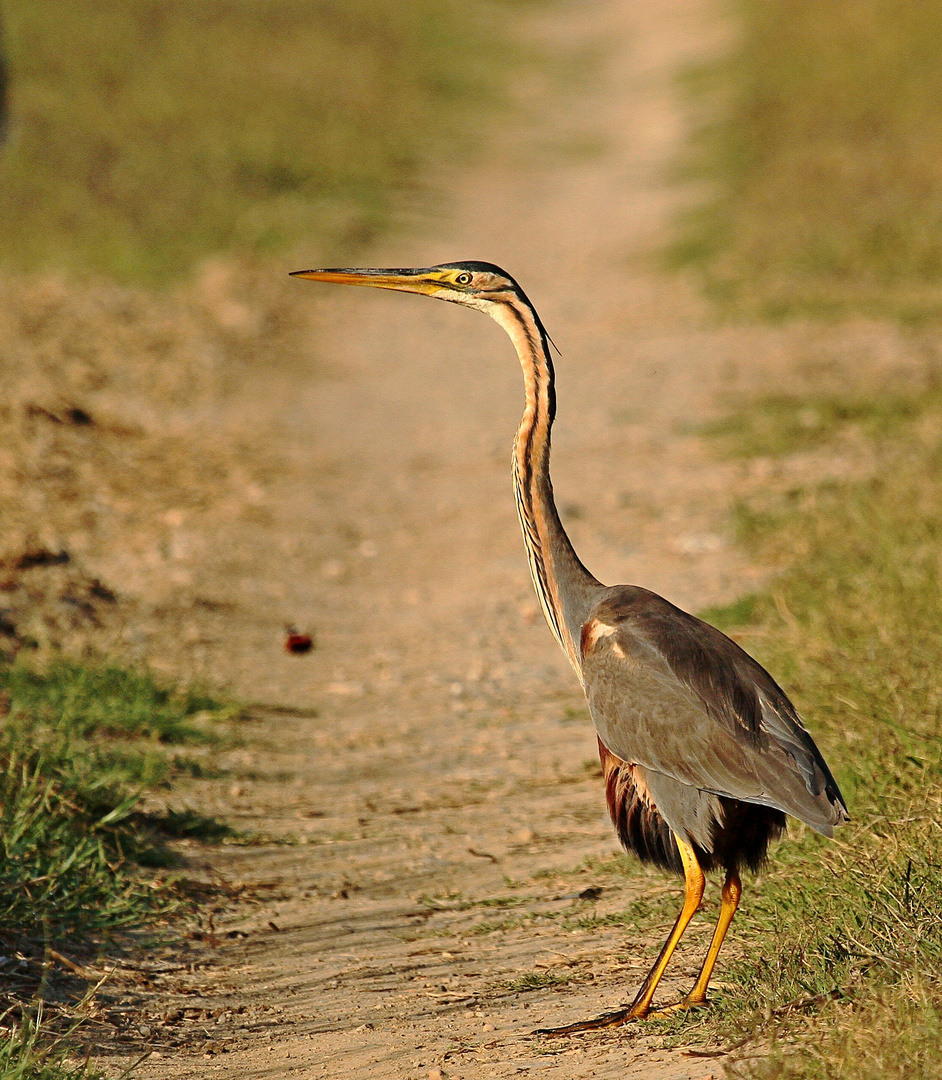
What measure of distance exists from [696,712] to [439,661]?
106 inches

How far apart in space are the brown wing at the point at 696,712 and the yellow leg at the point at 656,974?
19 centimetres

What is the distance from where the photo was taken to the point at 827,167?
43.8 ft

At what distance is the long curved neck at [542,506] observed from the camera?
3.87m

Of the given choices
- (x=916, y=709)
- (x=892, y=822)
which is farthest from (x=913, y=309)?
(x=892, y=822)

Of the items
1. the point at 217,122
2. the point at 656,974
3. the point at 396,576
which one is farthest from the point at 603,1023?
the point at 217,122

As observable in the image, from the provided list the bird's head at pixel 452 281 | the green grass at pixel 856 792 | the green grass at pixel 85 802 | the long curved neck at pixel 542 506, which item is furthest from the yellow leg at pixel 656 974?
the bird's head at pixel 452 281

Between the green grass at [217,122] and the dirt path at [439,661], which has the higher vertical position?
the green grass at [217,122]

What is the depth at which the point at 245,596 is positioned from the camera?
6.54 m

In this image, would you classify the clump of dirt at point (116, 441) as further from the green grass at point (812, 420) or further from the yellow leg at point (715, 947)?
the yellow leg at point (715, 947)

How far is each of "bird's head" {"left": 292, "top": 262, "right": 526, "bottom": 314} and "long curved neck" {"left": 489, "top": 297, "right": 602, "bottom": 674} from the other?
0.14ft

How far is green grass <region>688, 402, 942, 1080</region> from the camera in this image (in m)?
2.80

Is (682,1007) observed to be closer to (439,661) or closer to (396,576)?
(439,661)

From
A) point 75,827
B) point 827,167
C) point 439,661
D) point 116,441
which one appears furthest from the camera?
point 827,167

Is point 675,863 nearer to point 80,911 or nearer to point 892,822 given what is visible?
point 892,822
